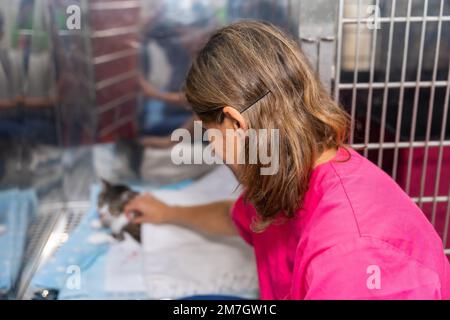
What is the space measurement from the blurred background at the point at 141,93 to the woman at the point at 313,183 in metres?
0.13

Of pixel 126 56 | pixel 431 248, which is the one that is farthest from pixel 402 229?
pixel 126 56

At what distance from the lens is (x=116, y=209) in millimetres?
1411

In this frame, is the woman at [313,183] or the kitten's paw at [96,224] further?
the kitten's paw at [96,224]

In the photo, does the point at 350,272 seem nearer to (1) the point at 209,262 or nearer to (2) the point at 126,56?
(1) the point at 209,262

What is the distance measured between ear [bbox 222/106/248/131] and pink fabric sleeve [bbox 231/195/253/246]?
0.30m

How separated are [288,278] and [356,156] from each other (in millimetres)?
246

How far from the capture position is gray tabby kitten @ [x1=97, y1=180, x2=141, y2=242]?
4.42ft

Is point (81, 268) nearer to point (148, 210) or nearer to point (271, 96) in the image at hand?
point (148, 210)

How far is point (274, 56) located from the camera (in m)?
0.77

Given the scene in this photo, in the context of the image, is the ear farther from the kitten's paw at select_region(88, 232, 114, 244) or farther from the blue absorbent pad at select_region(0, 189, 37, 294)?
the kitten's paw at select_region(88, 232, 114, 244)

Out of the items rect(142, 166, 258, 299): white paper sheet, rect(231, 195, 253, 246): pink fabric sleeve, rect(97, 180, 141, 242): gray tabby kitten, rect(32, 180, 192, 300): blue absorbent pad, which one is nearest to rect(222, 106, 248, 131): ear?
rect(231, 195, 253, 246): pink fabric sleeve

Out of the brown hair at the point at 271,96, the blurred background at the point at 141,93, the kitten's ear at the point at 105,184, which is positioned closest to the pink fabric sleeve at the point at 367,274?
the brown hair at the point at 271,96

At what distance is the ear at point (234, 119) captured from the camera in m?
0.76

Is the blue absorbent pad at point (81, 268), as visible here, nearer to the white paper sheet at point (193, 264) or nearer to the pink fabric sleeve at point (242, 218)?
the white paper sheet at point (193, 264)
